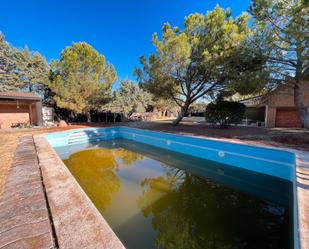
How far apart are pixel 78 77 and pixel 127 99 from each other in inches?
261

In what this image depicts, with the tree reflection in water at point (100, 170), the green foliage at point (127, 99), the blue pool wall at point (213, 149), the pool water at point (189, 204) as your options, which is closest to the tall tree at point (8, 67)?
the green foliage at point (127, 99)

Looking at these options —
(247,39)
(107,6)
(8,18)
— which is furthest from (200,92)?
(8,18)

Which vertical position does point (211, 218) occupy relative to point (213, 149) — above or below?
below

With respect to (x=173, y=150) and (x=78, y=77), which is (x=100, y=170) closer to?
(x=173, y=150)

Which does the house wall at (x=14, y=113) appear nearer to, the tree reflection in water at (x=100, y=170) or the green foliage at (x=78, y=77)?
the green foliage at (x=78, y=77)

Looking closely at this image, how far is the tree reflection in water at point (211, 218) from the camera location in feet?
9.04

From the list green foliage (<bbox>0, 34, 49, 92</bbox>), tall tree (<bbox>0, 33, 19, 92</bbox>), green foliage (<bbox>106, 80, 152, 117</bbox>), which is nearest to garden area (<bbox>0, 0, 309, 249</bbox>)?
green foliage (<bbox>106, 80, 152, 117</bbox>)

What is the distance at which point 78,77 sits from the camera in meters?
14.4

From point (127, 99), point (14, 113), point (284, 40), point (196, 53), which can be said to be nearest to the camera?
point (284, 40)

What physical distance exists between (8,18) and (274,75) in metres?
18.3

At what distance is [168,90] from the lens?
12148mm

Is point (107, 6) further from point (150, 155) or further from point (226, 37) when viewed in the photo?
point (150, 155)

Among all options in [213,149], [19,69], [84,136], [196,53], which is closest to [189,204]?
[213,149]

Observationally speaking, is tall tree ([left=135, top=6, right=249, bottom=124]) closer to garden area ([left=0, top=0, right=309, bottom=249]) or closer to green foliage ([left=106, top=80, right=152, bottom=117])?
garden area ([left=0, top=0, right=309, bottom=249])
